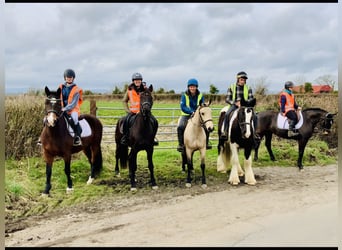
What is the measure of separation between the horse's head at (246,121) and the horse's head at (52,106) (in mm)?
3606

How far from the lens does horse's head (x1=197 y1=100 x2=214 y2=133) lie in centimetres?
650

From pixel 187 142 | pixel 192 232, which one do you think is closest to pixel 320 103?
pixel 187 142

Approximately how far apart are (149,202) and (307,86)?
18237 millimetres

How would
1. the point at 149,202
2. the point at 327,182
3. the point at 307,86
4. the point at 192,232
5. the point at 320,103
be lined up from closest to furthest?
the point at 192,232
the point at 149,202
the point at 327,182
the point at 320,103
the point at 307,86

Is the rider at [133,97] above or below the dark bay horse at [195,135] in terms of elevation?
above

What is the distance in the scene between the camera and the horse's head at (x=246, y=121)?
6719 mm

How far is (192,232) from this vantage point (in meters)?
4.56

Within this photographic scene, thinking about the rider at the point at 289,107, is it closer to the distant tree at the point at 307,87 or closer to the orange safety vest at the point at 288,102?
the orange safety vest at the point at 288,102

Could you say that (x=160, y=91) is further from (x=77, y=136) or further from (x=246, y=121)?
(x=77, y=136)

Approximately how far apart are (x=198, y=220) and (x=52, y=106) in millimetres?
3122

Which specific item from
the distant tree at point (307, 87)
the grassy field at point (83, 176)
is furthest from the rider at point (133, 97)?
the distant tree at point (307, 87)

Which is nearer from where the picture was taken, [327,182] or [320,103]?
[327,182]

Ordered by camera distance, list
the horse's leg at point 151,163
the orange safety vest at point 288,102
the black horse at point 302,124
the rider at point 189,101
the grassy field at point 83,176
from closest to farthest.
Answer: the grassy field at point 83,176 < the horse's leg at point 151,163 < the rider at point 189,101 < the black horse at point 302,124 < the orange safety vest at point 288,102

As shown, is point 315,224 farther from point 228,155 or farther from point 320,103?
point 320,103
